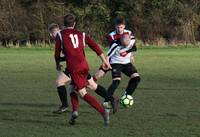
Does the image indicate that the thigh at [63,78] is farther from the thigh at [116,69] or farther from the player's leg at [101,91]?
the thigh at [116,69]

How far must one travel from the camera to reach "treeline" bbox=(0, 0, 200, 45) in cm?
5072

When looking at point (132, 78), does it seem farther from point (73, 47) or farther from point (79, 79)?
point (73, 47)

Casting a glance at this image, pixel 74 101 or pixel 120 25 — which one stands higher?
pixel 120 25

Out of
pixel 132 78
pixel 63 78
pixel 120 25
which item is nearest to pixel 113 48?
pixel 120 25

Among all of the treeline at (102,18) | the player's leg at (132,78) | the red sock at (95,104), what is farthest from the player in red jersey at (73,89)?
the treeline at (102,18)

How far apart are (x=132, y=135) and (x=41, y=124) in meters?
1.73

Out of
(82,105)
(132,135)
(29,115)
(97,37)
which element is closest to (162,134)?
(132,135)

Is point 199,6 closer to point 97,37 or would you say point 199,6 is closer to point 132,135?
point 97,37

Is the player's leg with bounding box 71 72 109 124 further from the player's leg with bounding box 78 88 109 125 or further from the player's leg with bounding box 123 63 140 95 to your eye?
the player's leg with bounding box 123 63 140 95

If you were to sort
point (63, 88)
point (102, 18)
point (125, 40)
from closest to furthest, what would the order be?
point (63, 88)
point (125, 40)
point (102, 18)

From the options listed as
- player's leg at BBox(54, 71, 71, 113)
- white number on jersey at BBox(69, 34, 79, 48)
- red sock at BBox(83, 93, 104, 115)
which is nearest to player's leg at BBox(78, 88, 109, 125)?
red sock at BBox(83, 93, 104, 115)

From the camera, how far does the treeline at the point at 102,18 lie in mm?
50719

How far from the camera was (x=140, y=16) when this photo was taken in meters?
52.2

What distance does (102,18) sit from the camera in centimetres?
5222
